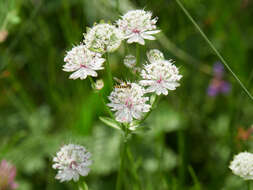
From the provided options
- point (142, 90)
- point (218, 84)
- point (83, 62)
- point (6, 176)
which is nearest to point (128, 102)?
point (142, 90)

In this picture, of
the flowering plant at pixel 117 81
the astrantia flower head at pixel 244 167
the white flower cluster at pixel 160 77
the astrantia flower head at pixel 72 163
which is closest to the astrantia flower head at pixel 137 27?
the flowering plant at pixel 117 81

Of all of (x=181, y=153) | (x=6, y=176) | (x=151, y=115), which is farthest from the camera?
(x=151, y=115)

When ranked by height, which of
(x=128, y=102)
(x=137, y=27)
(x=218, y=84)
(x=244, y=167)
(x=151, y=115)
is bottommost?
(x=244, y=167)

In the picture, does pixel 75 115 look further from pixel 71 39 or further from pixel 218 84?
pixel 218 84

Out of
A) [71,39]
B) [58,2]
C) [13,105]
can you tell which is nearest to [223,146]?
[71,39]

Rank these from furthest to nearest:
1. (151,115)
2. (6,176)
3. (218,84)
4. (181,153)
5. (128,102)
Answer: (218,84)
(151,115)
(6,176)
(181,153)
(128,102)

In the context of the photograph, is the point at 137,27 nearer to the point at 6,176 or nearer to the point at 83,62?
the point at 83,62

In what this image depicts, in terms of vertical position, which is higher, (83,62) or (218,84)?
(218,84)

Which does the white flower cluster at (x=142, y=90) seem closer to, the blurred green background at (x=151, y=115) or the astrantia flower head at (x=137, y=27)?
the astrantia flower head at (x=137, y=27)

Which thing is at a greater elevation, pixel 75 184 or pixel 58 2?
pixel 58 2
